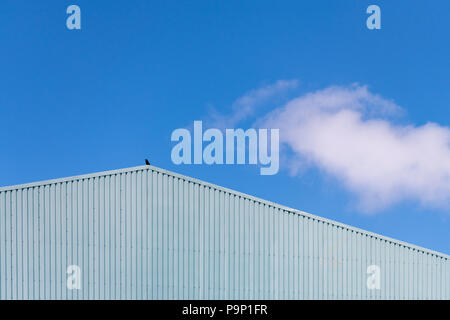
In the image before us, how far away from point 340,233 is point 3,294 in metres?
15.1

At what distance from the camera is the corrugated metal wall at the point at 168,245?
2264 centimetres

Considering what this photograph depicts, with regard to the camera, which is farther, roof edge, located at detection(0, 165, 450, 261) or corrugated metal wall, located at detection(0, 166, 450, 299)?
roof edge, located at detection(0, 165, 450, 261)

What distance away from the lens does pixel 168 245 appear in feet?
75.5

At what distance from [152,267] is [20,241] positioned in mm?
5790

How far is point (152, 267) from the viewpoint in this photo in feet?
75.0

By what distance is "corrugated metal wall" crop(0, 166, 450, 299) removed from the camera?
74.3 ft

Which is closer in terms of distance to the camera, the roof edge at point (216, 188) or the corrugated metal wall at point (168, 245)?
the corrugated metal wall at point (168, 245)

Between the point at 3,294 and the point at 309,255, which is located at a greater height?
the point at 309,255

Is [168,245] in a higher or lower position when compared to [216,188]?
lower

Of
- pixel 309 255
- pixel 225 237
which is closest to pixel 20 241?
pixel 225 237

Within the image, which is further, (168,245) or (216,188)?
(216,188)
